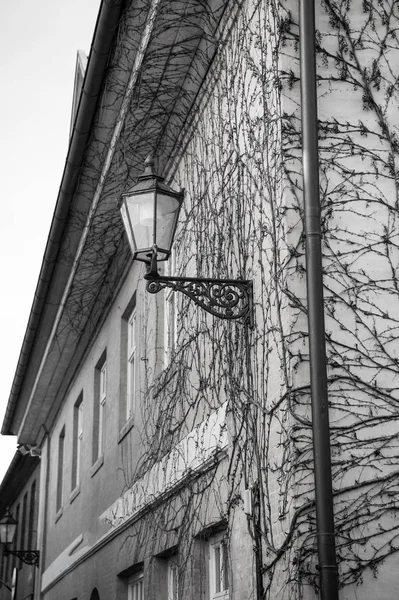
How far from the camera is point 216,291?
6.32 meters

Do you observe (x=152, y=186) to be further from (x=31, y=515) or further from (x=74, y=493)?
(x=31, y=515)

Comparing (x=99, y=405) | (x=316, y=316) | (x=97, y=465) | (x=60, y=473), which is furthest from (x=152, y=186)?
(x=60, y=473)

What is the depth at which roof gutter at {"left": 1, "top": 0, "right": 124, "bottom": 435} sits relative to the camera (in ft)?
25.9

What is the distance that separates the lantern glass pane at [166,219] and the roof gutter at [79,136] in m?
2.13

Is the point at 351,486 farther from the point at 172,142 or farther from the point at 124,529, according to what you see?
the point at 124,529

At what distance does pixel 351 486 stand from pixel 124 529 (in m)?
5.29

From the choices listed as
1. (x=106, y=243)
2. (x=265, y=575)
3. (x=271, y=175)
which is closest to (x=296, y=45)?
(x=271, y=175)

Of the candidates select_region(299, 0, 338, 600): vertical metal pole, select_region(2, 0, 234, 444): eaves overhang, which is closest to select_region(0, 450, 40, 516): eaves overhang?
select_region(2, 0, 234, 444): eaves overhang

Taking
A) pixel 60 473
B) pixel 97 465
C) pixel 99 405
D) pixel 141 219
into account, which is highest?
pixel 60 473

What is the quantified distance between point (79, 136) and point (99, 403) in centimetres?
524

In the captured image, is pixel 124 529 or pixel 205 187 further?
pixel 124 529

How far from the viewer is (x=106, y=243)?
1130 cm

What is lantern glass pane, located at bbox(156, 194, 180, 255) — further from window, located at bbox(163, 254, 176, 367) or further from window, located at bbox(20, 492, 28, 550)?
window, located at bbox(20, 492, 28, 550)

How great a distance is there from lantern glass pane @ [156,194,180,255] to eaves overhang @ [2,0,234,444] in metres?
1.99
